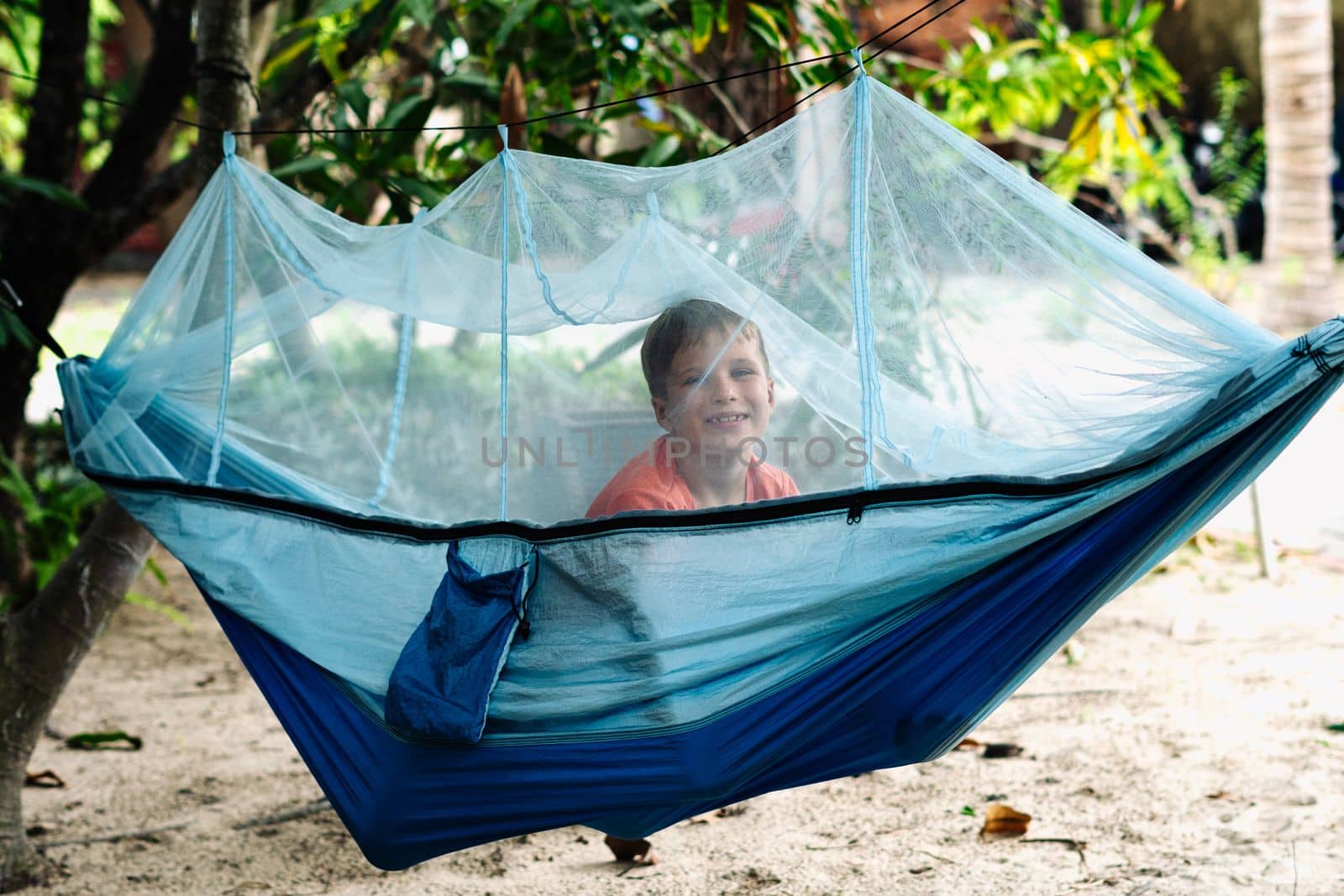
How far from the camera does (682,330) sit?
181cm

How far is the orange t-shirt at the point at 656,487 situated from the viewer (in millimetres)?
Result: 1846

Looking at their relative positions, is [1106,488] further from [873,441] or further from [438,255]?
[438,255]

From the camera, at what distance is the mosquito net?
162cm

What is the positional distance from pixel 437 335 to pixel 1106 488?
1438 mm

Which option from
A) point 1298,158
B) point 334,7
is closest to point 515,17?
point 334,7

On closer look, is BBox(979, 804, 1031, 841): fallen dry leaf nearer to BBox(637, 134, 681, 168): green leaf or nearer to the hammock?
the hammock

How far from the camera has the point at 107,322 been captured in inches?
303

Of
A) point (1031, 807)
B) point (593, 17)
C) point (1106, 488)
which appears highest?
point (593, 17)

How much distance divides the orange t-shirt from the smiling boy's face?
0.04 metres

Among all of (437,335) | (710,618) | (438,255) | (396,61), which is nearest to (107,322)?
(396,61)

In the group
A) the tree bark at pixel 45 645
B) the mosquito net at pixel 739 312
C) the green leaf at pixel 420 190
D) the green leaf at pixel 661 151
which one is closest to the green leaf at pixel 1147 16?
the green leaf at pixel 661 151

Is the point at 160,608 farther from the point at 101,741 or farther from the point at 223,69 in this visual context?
the point at 223,69

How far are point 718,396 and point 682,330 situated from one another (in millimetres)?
106

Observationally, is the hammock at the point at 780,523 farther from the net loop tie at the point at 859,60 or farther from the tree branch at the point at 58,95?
the tree branch at the point at 58,95
